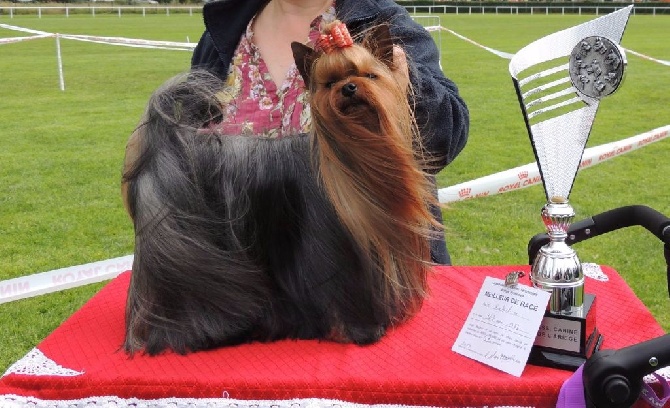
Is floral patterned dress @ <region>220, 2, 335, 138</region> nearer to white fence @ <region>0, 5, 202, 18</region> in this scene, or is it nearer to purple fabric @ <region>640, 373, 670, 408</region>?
purple fabric @ <region>640, 373, 670, 408</region>

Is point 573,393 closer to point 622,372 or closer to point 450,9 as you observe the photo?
point 622,372

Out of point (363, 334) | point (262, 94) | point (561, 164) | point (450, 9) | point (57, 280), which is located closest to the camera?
point (561, 164)

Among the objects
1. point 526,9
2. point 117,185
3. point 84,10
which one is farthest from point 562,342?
point 526,9

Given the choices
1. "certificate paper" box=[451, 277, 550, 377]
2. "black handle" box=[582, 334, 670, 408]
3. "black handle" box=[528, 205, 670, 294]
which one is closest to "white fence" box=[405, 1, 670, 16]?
"black handle" box=[528, 205, 670, 294]

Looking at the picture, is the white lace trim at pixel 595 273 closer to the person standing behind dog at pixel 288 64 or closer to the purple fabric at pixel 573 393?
the person standing behind dog at pixel 288 64

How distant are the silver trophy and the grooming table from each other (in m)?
0.06

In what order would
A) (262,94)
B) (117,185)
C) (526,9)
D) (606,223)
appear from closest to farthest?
(606,223) < (262,94) < (117,185) < (526,9)

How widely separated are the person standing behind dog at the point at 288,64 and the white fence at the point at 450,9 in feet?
103

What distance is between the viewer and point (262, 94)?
195 cm

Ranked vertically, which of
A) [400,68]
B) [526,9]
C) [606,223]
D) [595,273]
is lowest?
[526,9]

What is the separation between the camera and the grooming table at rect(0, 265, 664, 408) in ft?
4.47

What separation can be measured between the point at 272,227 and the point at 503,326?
19.8 inches

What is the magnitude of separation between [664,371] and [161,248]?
100 cm

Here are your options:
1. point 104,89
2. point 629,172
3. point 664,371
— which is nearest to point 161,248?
point 664,371
